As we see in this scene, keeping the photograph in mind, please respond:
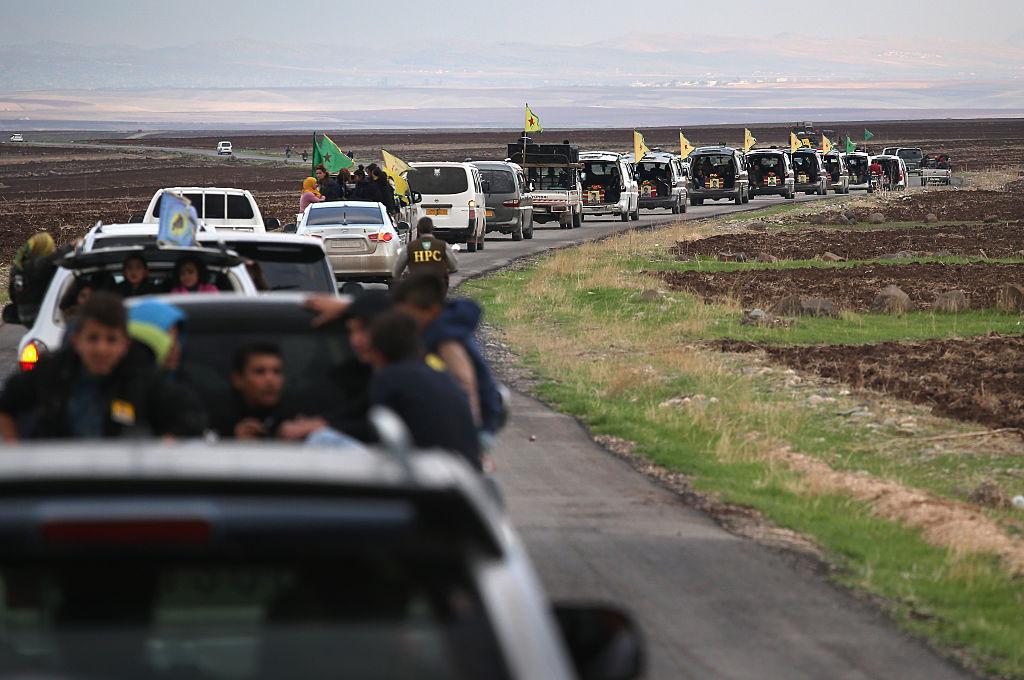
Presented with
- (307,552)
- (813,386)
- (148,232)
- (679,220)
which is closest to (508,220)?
(679,220)

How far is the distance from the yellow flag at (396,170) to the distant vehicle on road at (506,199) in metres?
8.40

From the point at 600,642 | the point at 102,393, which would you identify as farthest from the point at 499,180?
the point at 600,642

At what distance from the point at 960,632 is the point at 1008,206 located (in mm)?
59611

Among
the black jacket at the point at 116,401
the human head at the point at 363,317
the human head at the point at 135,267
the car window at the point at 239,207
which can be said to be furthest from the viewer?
the car window at the point at 239,207

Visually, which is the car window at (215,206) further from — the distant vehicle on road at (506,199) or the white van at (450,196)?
the distant vehicle on road at (506,199)

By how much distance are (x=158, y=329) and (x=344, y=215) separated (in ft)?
71.1

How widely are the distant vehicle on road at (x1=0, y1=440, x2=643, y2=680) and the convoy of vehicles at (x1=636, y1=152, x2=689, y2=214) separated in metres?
59.9

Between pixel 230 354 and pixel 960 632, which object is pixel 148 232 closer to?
pixel 230 354

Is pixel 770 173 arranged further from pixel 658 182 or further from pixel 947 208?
pixel 658 182

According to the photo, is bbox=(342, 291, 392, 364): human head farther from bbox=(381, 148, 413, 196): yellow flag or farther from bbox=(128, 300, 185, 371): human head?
bbox=(381, 148, 413, 196): yellow flag

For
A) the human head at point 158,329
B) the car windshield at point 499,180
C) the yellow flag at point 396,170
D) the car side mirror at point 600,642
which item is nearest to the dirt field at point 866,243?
the car windshield at point 499,180

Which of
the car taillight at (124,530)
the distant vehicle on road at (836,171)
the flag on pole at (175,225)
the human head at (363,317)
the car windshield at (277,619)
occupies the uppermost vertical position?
the car taillight at (124,530)

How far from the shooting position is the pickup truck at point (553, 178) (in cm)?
5047

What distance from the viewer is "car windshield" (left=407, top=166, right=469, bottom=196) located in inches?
1544
